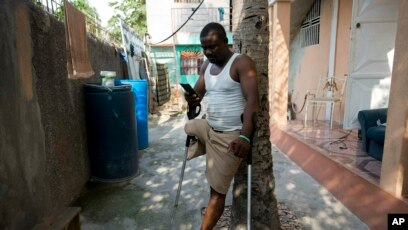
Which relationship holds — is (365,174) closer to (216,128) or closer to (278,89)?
(216,128)

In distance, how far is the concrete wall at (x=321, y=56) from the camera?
6.02m

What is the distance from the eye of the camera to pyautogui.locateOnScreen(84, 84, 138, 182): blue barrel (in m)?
3.58

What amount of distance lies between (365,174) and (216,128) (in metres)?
1.96

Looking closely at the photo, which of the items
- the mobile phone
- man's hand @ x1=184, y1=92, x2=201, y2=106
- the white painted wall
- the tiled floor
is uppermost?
the white painted wall

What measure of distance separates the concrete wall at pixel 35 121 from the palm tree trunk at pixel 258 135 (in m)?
1.72

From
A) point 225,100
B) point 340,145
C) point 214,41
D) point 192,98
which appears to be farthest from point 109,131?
point 340,145

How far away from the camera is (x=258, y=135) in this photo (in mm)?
2396

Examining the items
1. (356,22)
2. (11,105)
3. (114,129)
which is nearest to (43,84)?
(11,105)

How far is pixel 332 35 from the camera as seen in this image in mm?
6465

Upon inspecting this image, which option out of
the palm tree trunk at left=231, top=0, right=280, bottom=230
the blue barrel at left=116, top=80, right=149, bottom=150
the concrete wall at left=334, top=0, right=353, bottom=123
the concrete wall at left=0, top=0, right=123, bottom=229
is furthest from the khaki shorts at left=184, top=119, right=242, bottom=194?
the concrete wall at left=334, top=0, right=353, bottom=123

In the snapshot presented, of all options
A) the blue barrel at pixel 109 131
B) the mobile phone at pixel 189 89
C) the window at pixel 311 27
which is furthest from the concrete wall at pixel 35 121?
the window at pixel 311 27

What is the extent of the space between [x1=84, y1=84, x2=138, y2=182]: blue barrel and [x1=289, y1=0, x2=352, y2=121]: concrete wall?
4.67m

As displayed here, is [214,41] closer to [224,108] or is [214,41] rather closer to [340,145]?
[224,108]

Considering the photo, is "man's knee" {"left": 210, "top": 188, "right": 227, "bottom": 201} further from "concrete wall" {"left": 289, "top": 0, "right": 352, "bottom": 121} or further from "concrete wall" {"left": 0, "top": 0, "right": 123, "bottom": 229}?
"concrete wall" {"left": 289, "top": 0, "right": 352, "bottom": 121}
